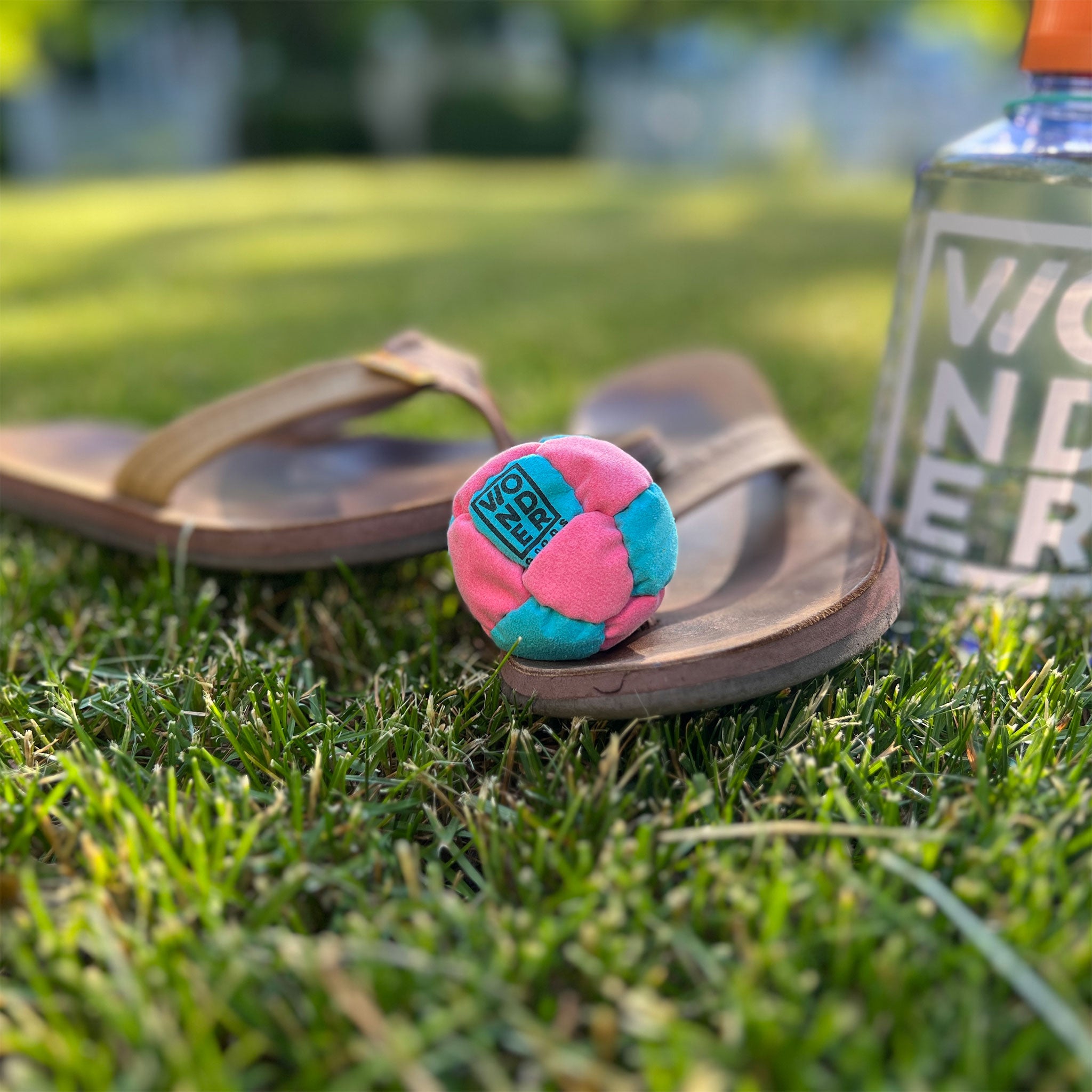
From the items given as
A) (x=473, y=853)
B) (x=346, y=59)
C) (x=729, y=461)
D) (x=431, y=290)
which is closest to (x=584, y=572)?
(x=473, y=853)

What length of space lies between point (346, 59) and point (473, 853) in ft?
60.0

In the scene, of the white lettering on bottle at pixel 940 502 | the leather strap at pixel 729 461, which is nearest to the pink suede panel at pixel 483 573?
the leather strap at pixel 729 461

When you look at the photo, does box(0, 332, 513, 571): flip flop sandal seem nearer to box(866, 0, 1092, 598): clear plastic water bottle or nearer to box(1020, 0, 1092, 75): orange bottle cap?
box(866, 0, 1092, 598): clear plastic water bottle

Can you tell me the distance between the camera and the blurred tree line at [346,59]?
1443cm

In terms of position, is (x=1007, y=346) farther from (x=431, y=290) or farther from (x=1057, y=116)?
(x=431, y=290)

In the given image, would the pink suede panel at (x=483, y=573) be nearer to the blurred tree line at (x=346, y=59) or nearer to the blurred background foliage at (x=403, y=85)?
the blurred background foliage at (x=403, y=85)

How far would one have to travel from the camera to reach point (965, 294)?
1.34 meters

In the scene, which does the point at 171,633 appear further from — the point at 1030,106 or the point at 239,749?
the point at 1030,106

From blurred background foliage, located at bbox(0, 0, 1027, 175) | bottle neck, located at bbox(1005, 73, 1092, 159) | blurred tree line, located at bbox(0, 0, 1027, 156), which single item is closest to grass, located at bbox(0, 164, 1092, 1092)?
bottle neck, located at bbox(1005, 73, 1092, 159)

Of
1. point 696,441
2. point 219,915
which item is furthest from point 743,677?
point 696,441

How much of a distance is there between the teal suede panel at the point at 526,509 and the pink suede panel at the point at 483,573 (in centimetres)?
1

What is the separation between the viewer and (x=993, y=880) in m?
0.80

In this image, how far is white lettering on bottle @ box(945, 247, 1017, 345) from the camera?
1.29 meters

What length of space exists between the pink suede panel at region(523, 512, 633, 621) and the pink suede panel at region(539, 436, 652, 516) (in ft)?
0.06
